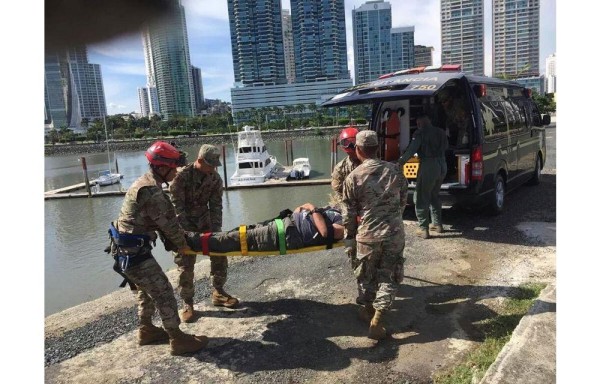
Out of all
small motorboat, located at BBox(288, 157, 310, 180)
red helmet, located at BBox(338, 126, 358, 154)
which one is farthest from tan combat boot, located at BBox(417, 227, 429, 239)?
small motorboat, located at BBox(288, 157, 310, 180)

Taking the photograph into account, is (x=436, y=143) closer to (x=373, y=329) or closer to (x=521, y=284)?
(x=521, y=284)

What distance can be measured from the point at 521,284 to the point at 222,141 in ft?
207

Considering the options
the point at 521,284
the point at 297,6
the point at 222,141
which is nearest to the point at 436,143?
the point at 521,284

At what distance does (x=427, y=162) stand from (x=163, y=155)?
3594mm

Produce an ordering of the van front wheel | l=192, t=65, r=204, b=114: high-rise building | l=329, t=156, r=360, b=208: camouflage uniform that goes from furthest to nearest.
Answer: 1. l=192, t=65, r=204, b=114: high-rise building
2. the van front wheel
3. l=329, t=156, r=360, b=208: camouflage uniform

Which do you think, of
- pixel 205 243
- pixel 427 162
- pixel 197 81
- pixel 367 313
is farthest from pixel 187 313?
pixel 197 81

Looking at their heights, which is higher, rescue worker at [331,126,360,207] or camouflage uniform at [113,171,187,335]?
rescue worker at [331,126,360,207]

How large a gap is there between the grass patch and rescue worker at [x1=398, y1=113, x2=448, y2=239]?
1.85 metres

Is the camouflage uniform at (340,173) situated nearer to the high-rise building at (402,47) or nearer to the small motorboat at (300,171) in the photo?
the high-rise building at (402,47)

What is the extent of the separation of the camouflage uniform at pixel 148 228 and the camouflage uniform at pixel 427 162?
11.0 ft

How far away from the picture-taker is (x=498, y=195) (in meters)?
6.35

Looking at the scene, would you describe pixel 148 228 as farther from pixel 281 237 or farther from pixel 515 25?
pixel 515 25

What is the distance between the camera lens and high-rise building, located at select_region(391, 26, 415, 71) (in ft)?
59.8

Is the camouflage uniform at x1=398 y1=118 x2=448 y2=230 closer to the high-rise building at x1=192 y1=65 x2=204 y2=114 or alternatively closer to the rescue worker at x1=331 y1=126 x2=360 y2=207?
the rescue worker at x1=331 y1=126 x2=360 y2=207
